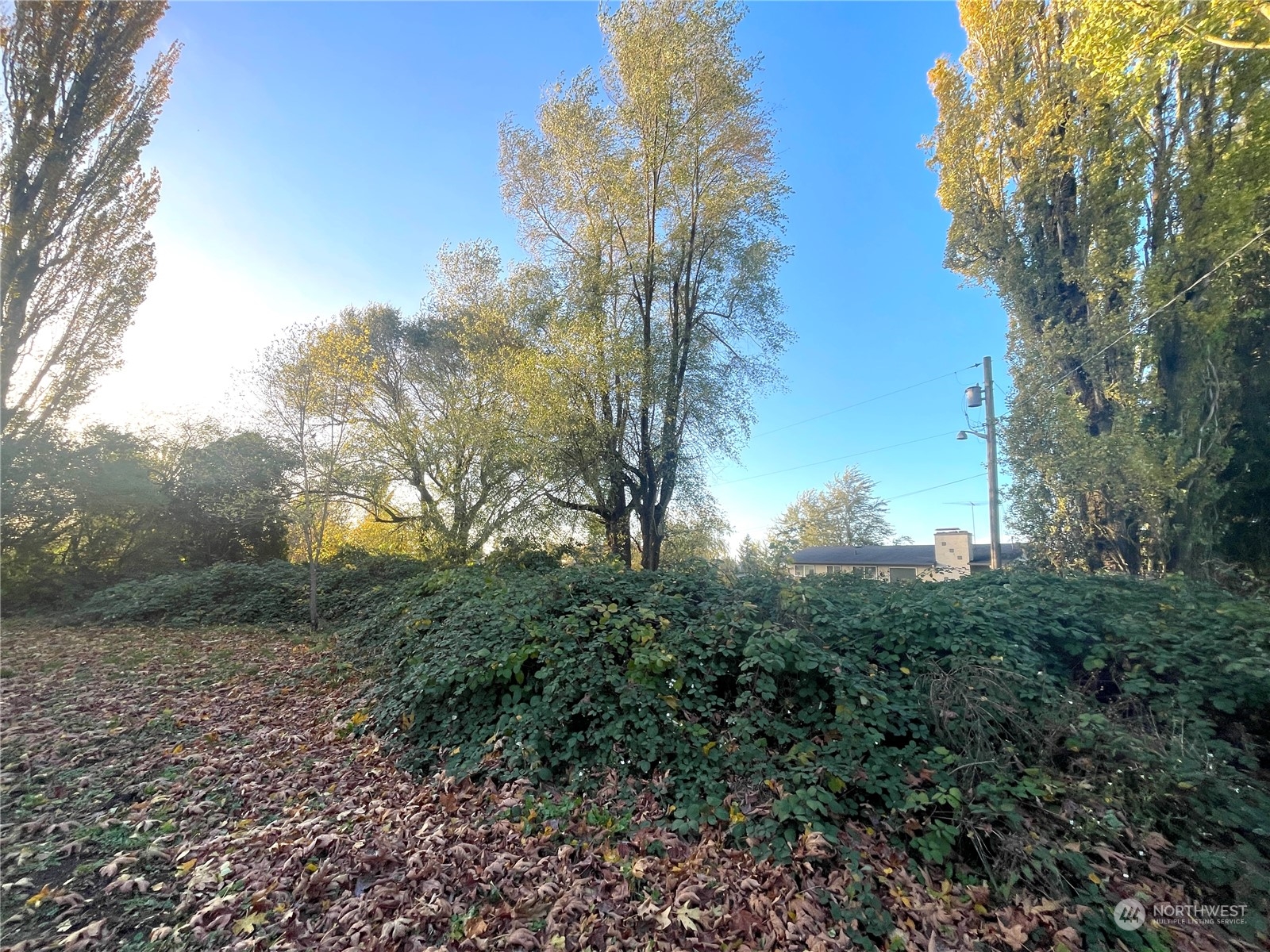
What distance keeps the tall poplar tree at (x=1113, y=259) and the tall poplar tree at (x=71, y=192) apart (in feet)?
53.6

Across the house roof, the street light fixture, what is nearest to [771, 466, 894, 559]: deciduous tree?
the house roof

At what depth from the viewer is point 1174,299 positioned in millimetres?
7477

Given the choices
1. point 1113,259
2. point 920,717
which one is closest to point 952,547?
point 1113,259

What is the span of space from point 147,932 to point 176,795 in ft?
4.63

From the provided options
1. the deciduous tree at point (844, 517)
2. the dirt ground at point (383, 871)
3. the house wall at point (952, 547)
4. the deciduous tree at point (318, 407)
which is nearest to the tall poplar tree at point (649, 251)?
the deciduous tree at point (318, 407)

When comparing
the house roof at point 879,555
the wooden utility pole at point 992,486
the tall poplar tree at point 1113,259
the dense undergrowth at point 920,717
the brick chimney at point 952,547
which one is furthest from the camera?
the house roof at point 879,555

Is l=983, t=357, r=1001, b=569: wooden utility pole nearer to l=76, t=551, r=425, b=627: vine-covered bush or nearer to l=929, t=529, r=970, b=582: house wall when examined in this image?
l=929, t=529, r=970, b=582: house wall

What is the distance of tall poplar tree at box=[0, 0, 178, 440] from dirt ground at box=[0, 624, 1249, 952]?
401 inches

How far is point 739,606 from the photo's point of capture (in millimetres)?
4070

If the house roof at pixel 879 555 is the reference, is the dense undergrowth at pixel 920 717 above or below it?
below

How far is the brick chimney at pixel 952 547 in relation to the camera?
787 inches

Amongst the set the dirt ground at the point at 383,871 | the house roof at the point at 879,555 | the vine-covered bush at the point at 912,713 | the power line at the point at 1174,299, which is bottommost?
the dirt ground at the point at 383,871

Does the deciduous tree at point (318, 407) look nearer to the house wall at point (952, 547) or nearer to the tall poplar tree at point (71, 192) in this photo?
the tall poplar tree at point (71, 192)

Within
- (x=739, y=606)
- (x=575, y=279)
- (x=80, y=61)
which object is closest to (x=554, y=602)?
(x=739, y=606)
